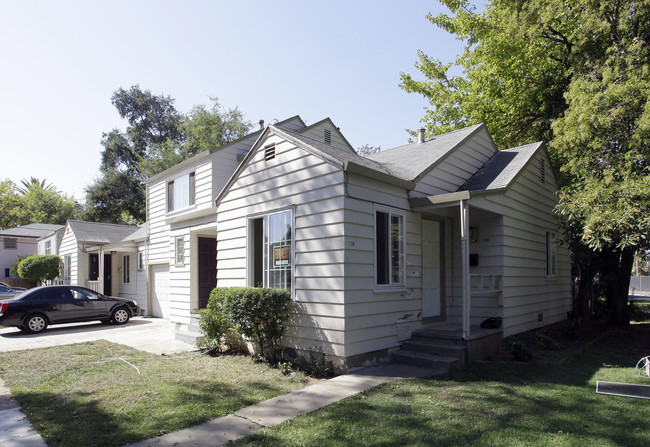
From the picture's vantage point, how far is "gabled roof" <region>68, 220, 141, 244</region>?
18891 millimetres

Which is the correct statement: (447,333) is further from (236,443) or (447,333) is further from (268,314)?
(236,443)

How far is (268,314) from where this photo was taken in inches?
287

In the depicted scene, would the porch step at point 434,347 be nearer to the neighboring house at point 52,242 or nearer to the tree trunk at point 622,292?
the tree trunk at point 622,292

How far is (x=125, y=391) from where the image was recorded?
5.93m

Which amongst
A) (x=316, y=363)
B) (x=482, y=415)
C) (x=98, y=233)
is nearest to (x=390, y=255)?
(x=316, y=363)

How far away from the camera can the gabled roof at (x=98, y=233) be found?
744 inches

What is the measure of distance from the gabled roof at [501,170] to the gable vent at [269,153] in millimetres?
4055

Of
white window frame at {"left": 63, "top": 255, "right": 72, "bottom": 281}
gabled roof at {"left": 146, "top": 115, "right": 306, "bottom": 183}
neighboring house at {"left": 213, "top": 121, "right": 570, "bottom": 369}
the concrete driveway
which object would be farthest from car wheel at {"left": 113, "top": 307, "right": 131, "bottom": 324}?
white window frame at {"left": 63, "top": 255, "right": 72, "bottom": 281}

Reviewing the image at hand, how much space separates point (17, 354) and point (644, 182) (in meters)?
13.2

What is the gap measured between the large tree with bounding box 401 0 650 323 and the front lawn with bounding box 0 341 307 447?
277 inches

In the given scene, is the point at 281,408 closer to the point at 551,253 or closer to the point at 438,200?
the point at 438,200

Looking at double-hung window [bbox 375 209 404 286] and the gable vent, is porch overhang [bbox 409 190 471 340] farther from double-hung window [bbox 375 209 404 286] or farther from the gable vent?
the gable vent

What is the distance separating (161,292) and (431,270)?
11186mm

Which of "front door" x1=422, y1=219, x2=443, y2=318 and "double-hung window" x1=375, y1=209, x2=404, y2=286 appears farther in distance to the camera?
"front door" x1=422, y1=219, x2=443, y2=318
